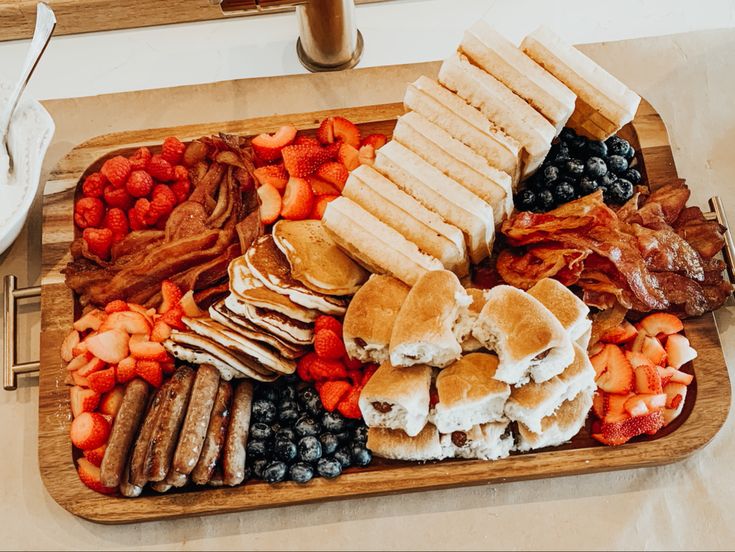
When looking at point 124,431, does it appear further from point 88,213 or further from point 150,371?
point 88,213

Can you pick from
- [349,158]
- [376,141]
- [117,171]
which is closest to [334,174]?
[349,158]

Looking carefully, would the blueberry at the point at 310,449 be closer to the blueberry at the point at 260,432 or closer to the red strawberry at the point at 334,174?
the blueberry at the point at 260,432

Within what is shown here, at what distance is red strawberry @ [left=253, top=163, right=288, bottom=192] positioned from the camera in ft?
9.69

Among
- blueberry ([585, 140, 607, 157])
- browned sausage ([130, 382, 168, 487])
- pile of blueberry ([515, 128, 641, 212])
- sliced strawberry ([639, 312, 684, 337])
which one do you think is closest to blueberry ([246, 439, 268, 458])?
browned sausage ([130, 382, 168, 487])

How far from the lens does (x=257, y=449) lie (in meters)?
2.53

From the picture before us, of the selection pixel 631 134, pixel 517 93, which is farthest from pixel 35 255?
pixel 631 134

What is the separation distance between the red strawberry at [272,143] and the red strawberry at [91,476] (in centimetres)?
132

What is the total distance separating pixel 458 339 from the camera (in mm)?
2461

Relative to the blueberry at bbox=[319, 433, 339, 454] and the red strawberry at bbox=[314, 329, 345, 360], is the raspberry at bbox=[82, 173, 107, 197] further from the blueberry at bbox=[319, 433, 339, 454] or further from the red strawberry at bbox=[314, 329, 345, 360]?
the blueberry at bbox=[319, 433, 339, 454]

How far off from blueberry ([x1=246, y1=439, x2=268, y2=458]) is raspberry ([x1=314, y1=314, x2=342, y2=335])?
16.5 inches

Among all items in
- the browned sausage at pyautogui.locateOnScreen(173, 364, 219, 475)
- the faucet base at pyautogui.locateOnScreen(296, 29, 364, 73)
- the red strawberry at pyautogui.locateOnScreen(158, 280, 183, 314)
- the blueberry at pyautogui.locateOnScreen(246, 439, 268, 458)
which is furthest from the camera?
the faucet base at pyautogui.locateOnScreen(296, 29, 364, 73)

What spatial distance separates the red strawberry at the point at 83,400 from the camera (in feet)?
8.64

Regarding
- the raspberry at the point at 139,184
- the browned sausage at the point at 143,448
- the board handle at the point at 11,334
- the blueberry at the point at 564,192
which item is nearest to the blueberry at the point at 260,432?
the browned sausage at the point at 143,448

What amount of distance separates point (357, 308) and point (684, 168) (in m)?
1.62
